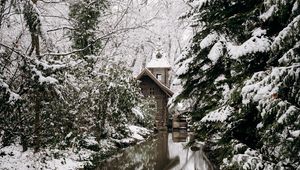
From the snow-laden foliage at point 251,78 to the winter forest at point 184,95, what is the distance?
0.02 m

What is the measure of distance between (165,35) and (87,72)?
Answer: 29.8 metres

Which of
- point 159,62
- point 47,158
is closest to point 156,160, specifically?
point 47,158

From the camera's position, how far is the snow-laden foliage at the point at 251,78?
4410mm

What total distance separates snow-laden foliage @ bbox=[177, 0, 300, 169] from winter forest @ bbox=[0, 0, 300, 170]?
0.02m

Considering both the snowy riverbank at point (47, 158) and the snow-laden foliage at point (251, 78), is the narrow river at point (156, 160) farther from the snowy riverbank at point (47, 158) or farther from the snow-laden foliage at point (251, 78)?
the snow-laden foliage at point (251, 78)

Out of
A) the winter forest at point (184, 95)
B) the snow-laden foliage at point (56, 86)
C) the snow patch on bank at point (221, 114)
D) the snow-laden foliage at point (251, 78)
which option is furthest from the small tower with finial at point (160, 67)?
the snow patch on bank at point (221, 114)

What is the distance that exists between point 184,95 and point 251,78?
344cm

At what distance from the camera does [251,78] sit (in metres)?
5.56

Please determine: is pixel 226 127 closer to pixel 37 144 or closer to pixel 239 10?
pixel 239 10

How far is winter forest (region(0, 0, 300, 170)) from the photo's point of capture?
15.4 ft

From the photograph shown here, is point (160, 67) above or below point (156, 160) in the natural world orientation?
above

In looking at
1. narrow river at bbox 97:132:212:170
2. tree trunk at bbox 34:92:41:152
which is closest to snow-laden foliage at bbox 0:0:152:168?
tree trunk at bbox 34:92:41:152

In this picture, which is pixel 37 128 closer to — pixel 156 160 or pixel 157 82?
pixel 156 160

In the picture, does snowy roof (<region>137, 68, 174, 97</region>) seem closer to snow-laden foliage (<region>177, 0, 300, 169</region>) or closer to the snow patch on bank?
snow-laden foliage (<region>177, 0, 300, 169</region>)
